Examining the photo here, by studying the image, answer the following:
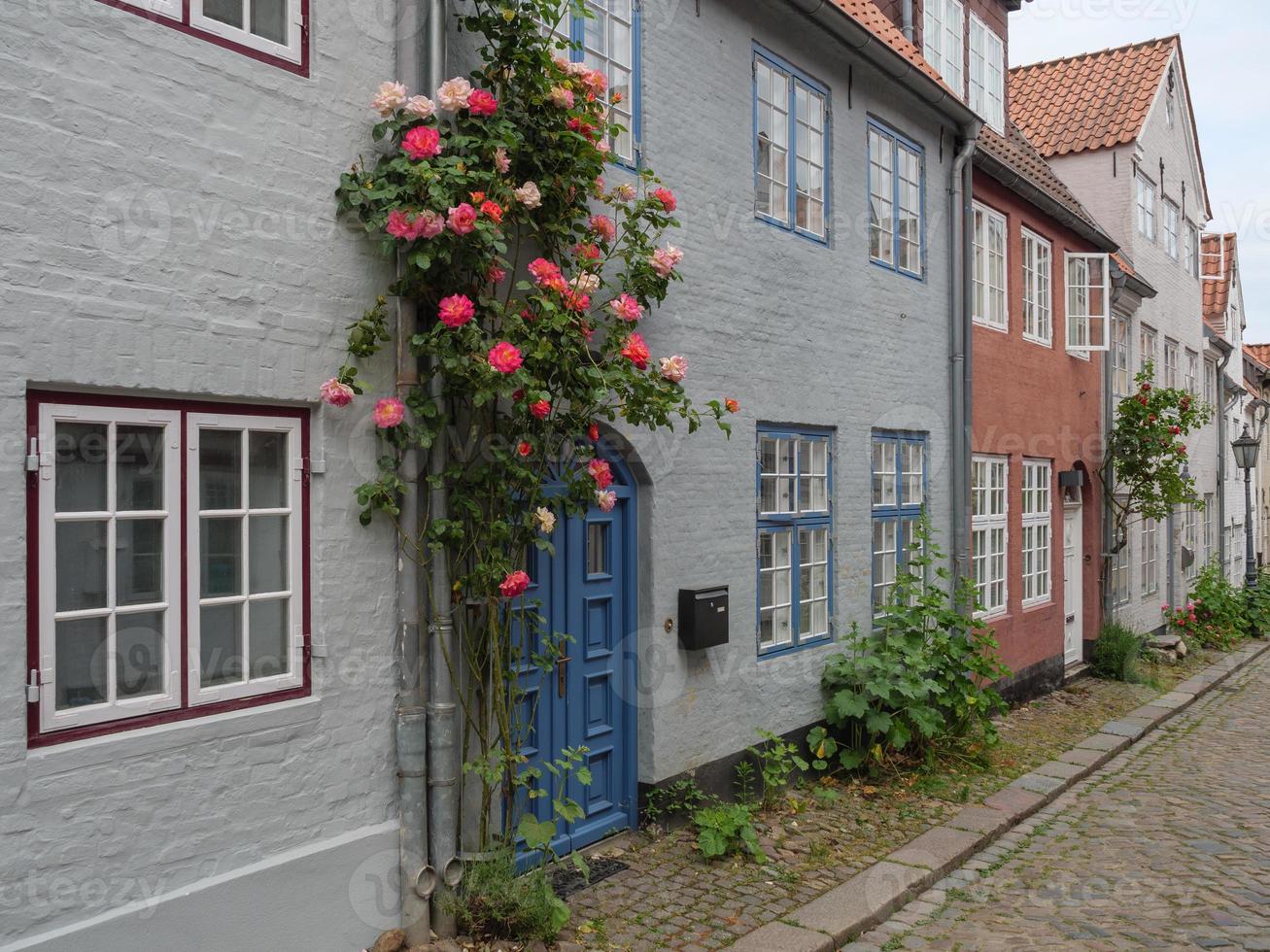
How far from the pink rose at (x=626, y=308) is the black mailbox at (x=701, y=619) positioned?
1.96m

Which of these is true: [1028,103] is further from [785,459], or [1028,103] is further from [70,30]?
[70,30]

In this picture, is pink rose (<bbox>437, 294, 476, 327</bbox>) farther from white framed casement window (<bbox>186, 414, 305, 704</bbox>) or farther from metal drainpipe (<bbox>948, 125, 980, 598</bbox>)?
metal drainpipe (<bbox>948, 125, 980, 598</bbox>)

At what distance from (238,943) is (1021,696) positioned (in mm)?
9995

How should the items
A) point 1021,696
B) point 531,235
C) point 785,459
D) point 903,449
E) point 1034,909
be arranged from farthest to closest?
point 1021,696, point 903,449, point 785,459, point 1034,909, point 531,235

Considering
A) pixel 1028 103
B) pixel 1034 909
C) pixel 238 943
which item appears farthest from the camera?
pixel 1028 103

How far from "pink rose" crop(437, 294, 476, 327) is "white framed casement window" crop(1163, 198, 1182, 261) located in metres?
18.4

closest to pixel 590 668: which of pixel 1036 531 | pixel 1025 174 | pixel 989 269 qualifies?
pixel 989 269

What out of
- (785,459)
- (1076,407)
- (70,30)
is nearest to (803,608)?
(785,459)

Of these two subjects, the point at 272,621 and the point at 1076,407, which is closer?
the point at 272,621

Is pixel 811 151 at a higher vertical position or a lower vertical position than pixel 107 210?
higher

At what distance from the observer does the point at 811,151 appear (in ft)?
28.1

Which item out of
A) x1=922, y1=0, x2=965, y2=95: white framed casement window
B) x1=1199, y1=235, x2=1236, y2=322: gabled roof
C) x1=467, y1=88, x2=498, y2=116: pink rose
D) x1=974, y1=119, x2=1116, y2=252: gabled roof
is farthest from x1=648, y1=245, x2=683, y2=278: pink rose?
x1=1199, y1=235, x2=1236, y2=322: gabled roof

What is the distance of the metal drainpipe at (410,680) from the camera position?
4.93 m

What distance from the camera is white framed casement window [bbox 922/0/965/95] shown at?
12.0 meters
